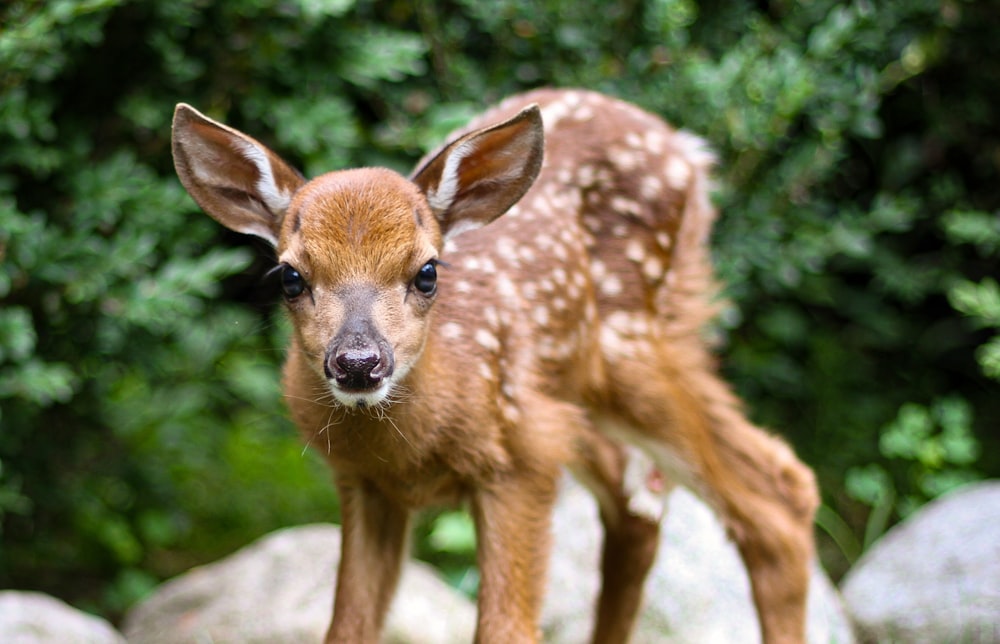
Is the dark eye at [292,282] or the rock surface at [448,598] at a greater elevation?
the dark eye at [292,282]

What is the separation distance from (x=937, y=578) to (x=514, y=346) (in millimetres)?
2113

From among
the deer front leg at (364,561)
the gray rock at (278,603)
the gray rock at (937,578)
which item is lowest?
the gray rock at (278,603)

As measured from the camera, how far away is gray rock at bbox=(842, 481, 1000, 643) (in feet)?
15.6

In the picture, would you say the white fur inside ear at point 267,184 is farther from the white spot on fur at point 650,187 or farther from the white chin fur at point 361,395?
the white spot on fur at point 650,187

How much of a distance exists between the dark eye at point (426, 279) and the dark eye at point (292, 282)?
298mm

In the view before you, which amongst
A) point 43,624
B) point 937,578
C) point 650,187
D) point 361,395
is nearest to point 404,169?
point 650,187

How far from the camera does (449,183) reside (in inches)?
143

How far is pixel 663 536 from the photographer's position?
535 centimetres

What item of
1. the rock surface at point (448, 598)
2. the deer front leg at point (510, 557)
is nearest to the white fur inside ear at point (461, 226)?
the deer front leg at point (510, 557)

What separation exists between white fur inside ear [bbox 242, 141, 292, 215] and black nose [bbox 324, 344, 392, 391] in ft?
2.12

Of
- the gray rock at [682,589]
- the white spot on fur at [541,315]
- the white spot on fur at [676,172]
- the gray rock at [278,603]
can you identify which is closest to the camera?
the white spot on fur at [541,315]

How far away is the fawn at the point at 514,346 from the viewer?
3414 millimetres

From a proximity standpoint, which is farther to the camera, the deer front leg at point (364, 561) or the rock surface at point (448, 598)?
the rock surface at point (448, 598)

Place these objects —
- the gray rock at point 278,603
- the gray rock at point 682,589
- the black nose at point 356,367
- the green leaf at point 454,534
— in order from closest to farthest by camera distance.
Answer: the black nose at point 356,367
the gray rock at point 278,603
the gray rock at point 682,589
the green leaf at point 454,534
